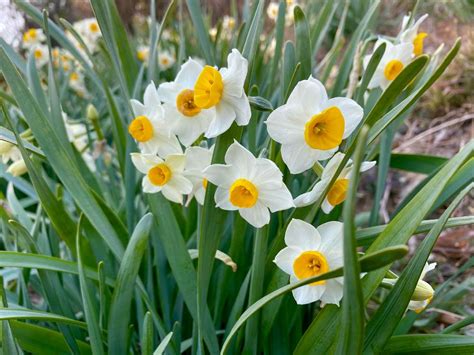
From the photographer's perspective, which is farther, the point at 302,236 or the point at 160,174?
the point at 160,174

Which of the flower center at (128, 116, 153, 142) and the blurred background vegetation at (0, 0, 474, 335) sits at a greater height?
the blurred background vegetation at (0, 0, 474, 335)

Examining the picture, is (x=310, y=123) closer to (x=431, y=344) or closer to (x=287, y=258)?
(x=287, y=258)

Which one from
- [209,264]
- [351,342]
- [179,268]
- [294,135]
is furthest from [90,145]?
[351,342]

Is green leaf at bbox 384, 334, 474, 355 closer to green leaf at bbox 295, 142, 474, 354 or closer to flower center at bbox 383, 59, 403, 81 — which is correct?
green leaf at bbox 295, 142, 474, 354

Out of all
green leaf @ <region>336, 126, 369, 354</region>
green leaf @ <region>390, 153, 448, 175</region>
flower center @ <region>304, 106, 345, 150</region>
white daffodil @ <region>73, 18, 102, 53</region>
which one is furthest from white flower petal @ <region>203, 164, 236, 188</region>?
white daffodil @ <region>73, 18, 102, 53</region>

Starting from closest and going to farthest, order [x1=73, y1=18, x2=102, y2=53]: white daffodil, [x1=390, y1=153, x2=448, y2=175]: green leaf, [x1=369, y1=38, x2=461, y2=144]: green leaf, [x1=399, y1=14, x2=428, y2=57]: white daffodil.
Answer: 1. [x1=369, y1=38, x2=461, y2=144]: green leaf
2. [x1=399, y1=14, x2=428, y2=57]: white daffodil
3. [x1=390, y1=153, x2=448, y2=175]: green leaf
4. [x1=73, y1=18, x2=102, y2=53]: white daffodil

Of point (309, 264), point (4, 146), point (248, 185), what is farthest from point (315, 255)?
point (4, 146)

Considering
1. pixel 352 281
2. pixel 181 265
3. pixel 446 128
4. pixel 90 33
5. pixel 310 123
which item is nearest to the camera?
pixel 352 281
